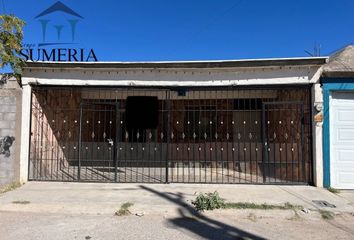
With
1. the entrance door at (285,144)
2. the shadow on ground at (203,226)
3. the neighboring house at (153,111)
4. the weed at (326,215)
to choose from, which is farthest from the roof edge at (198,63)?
the weed at (326,215)

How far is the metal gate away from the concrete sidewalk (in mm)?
778

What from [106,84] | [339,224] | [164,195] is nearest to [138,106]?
[106,84]

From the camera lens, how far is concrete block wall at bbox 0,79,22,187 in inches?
347

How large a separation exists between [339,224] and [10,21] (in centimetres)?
866

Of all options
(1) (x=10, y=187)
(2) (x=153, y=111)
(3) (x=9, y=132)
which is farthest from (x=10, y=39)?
(2) (x=153, y=111)

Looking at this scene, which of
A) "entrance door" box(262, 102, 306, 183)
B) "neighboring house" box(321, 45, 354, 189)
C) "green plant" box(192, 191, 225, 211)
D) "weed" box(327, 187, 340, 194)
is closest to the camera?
"green plant" box(192, 191, 225, 211)

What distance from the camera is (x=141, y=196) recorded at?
24.6 ft

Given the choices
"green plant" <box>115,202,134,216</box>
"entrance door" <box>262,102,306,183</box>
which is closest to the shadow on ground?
"green plant" <box>115,202,134,216</box>

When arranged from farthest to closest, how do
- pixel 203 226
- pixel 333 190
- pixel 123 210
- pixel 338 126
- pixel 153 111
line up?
1. pixel 153 111
2. pixel 338 126
3. pixel 333 190
4. pixel 123 210
5. pixel 203 226

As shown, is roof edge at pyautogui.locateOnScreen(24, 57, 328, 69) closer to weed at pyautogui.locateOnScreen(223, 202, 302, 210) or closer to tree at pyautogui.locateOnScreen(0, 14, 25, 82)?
tree at pyautogui.locateOnScreen(0, 14, 25, 82)

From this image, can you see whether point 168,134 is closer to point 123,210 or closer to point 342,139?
point 123,210

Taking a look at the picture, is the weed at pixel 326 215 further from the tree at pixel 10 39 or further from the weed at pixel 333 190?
the tree at pixel 10 39

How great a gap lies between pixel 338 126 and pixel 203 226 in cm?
514

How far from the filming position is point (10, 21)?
826 cm
